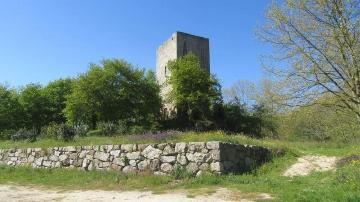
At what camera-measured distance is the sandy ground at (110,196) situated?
10125 millimetres

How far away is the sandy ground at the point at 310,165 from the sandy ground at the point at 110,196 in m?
3.67

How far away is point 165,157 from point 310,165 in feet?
16.1

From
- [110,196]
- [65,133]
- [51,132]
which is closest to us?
[110,196]

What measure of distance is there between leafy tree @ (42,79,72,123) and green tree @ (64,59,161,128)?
628cm

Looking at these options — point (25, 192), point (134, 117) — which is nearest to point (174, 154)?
point (25, 192)

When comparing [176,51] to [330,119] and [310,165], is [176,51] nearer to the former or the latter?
[330,119]

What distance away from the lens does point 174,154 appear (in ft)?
47.8

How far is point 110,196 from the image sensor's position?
1116cm

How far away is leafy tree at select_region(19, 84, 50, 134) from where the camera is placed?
44.1m

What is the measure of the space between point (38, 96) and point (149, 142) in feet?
107

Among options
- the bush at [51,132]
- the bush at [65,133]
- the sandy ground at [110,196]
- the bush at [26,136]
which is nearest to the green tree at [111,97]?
the bush at [26,136]

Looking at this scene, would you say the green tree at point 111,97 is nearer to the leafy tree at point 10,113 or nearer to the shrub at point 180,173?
the leafy tree at point 10,113

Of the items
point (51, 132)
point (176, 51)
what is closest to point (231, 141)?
point (51, 132)

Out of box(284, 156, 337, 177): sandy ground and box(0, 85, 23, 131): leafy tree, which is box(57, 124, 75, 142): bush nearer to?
box(284, 156, 337, 177): sandy ground
